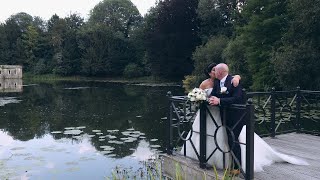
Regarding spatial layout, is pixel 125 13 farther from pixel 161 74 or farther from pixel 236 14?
pixel 236 14

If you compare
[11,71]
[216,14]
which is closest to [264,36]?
[216,14]

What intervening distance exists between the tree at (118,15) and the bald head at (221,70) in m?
70.2

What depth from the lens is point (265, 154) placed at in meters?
6.00

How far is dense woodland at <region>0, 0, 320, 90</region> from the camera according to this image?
22844 mm

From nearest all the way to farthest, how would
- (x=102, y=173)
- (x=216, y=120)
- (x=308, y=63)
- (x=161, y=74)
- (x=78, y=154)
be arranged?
1. (x=216, y=120)
2. (x=102, y=173)
3. (x=78, y=154)
4. (x=308, y=63)
5. (x=161, y=74)

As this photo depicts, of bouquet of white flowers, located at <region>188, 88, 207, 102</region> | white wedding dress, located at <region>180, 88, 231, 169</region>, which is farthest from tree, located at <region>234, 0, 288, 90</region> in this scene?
bouquet of white flowers, located at <region>188, 88, 207, 102</region>

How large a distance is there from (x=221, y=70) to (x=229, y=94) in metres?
0.42

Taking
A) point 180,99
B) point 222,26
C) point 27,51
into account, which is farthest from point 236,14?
point 27,51

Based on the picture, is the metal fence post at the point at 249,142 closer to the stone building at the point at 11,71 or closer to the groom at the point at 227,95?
the groom at the point at 227,95

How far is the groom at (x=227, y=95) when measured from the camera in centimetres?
527

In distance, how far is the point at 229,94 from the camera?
215 inches

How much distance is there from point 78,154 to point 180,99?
6.86 metres

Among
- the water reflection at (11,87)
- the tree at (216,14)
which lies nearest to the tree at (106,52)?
the water reflection at (11,87)

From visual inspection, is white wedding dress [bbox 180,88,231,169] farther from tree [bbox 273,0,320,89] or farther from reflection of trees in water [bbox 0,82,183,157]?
tree [bbox 273,0,320,89]
